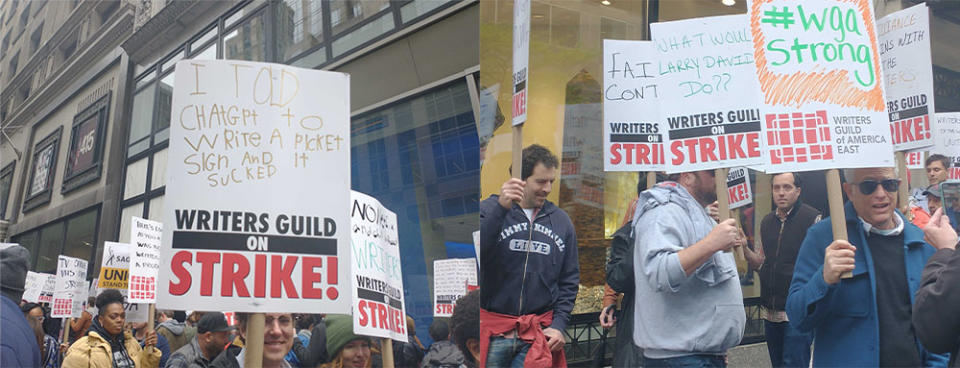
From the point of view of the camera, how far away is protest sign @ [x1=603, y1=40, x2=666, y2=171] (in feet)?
9.48

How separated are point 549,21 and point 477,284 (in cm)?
127

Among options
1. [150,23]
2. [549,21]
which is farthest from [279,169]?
[150,23]

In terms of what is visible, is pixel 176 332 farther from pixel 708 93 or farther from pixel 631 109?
pixel 708 93

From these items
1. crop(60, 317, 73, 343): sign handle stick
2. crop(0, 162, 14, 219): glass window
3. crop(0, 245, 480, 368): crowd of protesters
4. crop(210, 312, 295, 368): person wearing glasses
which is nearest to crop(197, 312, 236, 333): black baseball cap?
crop(0, 245, 480, 368): crowd of protesters

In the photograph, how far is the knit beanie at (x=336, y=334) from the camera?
2953 mm

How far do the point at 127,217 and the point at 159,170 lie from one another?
520 mm

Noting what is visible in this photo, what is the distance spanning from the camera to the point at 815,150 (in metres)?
2.75

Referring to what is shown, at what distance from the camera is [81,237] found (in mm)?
4027

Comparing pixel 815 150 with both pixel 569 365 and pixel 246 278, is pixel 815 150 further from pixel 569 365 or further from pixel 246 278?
pixel 246 278

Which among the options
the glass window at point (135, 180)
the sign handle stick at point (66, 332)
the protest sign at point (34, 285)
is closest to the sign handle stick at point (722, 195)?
the glass window at point (135, 180)

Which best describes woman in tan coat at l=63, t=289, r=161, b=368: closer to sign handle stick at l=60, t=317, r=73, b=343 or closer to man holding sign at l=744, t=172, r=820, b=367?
sign handle stick at l=60, t=317, r=73, b=343

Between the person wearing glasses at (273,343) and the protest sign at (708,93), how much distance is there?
1711 mm

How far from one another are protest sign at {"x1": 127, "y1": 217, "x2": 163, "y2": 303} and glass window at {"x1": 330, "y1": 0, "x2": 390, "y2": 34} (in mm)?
1439

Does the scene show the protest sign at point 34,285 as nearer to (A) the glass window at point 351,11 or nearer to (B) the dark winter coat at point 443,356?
(A) the glass window at point 351,11
